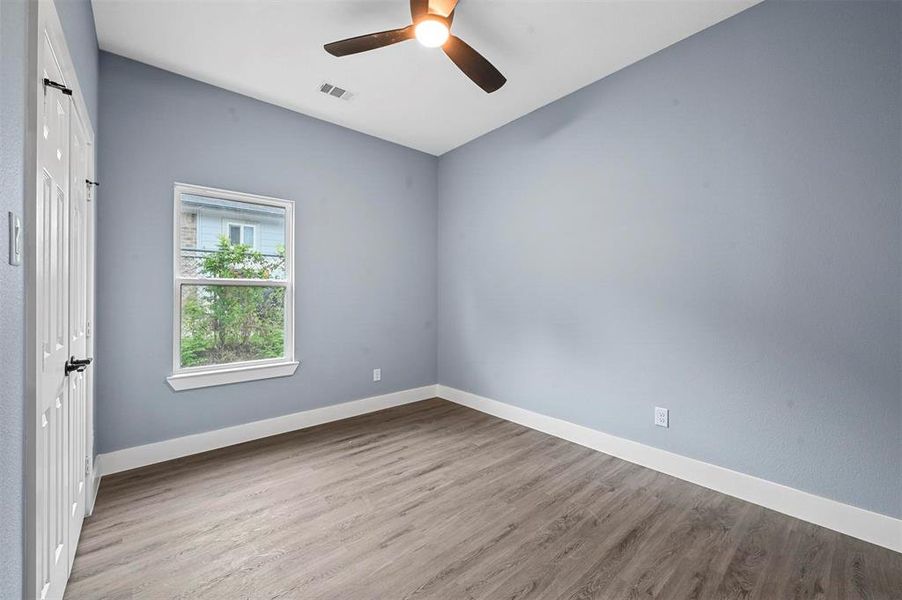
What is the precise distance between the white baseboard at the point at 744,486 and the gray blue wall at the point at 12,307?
3.13 metres

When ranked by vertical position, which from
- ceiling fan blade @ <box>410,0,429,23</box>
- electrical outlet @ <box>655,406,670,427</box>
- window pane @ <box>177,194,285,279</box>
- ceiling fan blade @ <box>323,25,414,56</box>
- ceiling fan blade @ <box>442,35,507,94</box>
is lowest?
electrical outlet @ <box>655,406,670,427</box>

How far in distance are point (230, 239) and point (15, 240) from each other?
7.99ft

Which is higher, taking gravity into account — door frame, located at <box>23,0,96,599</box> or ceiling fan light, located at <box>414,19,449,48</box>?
ceiling fan light, located at <box>414,19,449,48</box>

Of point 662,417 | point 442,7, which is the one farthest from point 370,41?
point 662,417

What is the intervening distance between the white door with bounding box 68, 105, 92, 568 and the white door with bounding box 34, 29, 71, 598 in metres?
0.11

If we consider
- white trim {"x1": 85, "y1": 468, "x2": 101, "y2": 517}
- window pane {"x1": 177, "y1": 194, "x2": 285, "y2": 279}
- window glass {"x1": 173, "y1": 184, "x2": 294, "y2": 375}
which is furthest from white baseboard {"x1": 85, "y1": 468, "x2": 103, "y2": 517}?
window pane {"x1": 177, "y1": 194, "x2": 285, "y2": 279}

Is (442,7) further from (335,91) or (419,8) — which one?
(335,91)

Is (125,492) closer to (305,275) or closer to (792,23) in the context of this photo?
(305,275)

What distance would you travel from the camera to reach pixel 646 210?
2.84m

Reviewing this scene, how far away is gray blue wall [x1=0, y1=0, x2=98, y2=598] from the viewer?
89cm

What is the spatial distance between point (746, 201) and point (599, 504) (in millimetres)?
2027

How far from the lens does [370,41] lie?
2.20 meters

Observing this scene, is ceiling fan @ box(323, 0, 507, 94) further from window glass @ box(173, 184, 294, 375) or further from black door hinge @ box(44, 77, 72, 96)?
window glass @ box(173, 184, 294, 375)

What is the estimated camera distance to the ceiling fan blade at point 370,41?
2.15 metres
